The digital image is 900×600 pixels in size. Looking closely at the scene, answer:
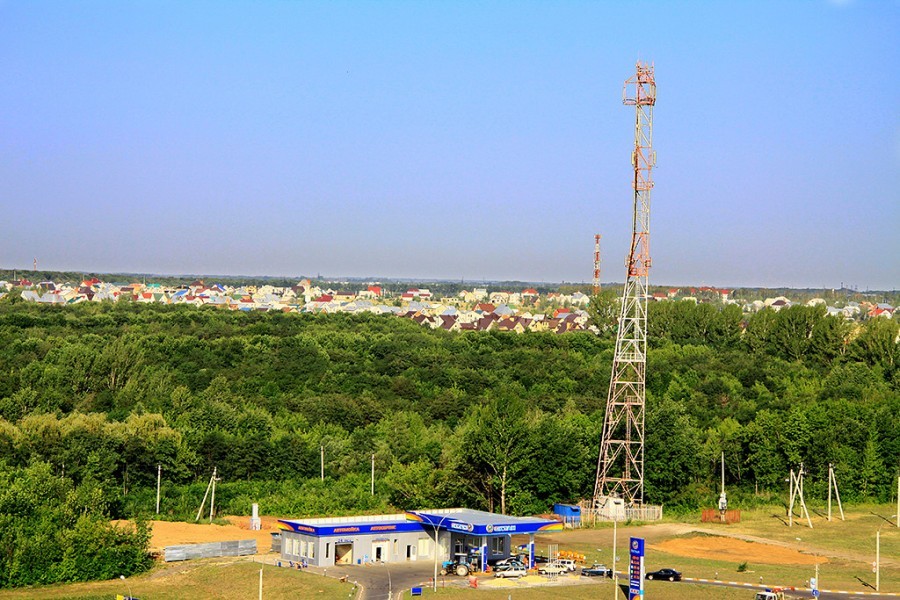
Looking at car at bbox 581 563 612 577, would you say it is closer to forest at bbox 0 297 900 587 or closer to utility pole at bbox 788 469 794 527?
forest at bbox 0 297 900 587

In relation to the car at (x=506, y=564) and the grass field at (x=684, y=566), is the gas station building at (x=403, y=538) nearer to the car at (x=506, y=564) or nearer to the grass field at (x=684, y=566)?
the car at (x=506, y=564)

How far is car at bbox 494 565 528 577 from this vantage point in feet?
125

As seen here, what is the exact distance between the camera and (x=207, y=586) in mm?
37250

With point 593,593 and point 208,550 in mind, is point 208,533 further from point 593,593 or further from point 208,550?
point 593,593

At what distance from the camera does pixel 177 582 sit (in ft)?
125

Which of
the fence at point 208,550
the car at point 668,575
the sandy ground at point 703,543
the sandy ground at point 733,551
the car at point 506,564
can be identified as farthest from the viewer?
the sandy ground at point 703,543

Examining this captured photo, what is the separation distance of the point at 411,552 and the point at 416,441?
73.2 ft

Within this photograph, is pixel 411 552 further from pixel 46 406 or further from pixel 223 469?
pixel 46 406

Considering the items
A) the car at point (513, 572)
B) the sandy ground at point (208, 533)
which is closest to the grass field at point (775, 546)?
the car at point (513, 572)

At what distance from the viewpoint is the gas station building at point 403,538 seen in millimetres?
39312

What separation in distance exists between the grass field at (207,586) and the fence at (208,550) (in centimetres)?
128

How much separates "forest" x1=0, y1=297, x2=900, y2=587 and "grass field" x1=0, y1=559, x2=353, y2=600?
1.17 metres

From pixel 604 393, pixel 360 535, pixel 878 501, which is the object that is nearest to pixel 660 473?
pixel 878 501

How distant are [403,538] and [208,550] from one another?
689 centimetres
